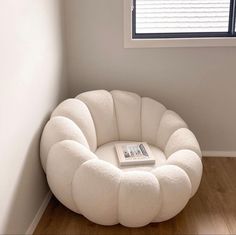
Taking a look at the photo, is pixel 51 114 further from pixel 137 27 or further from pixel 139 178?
pixel 137 27

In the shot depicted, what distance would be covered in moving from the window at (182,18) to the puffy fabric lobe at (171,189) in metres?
1.30

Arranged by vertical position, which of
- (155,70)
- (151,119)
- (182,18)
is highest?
(182,18)

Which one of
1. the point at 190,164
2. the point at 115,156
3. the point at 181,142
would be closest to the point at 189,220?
the point at 190,164

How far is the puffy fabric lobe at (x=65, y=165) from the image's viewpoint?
81.7 inches

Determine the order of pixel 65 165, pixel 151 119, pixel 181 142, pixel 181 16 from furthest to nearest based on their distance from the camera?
pixel 181 16, pixel 151 119, pixel 181 142, pixel 65 165

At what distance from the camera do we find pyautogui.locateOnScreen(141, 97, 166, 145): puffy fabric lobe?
9.03 feet

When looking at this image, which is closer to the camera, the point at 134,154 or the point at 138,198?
the point at 138,198

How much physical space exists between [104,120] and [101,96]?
189 millimetres

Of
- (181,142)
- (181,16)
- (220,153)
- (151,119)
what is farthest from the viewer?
(220,153)

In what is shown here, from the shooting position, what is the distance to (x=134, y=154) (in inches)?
97.5

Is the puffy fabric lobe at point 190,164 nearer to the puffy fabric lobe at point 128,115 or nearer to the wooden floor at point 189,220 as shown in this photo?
the wooden floor at point 189,220

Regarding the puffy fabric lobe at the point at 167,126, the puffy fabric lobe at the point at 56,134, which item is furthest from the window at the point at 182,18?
the puffy fabric lobe at the point at 56,134

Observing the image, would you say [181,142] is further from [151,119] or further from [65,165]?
[65,165]

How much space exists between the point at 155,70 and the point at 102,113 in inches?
24.3
